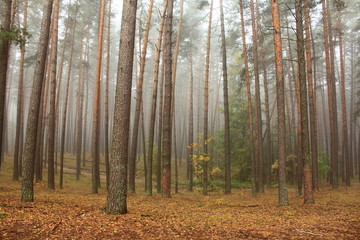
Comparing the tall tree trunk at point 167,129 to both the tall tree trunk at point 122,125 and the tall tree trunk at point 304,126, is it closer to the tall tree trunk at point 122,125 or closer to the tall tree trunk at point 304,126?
the tall tree trunk at point 122,125

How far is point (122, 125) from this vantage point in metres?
6.61

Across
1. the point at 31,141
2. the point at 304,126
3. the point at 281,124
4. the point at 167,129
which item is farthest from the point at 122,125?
the point at 304,126

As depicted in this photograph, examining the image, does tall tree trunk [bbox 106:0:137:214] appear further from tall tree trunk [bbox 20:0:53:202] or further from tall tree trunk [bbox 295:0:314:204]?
tall tree trunk [bbox 295:0:314:204]

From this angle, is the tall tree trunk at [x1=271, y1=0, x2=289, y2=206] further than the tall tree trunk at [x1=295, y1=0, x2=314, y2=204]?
No

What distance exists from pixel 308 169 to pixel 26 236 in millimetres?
9628

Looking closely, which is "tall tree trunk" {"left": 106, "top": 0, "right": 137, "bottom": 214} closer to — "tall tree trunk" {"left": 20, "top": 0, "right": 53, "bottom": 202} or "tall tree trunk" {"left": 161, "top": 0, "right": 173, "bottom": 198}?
"tall tree trunk" {"left": 20, "top": 0, "right": 53, "bottom": 202}

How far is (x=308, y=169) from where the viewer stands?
10078mm

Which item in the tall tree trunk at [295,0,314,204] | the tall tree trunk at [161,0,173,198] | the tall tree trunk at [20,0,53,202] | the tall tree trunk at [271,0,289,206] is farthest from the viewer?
the tall tree trunk at [161,0,173,198]

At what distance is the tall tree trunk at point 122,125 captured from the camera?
6.50 metres

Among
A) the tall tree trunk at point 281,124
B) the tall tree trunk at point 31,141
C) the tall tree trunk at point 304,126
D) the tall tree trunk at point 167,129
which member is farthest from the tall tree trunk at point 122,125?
the tall tree trunk at point 304,126

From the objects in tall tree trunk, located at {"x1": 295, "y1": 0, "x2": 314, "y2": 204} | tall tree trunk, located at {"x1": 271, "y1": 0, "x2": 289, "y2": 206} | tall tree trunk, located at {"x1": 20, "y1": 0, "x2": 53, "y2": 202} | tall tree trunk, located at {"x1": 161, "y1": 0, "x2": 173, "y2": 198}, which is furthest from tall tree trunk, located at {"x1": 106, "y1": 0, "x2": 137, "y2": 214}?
tall tree trunk, located at {"x1": 295, "y1": 0, "x2": 314, "y2": 204}

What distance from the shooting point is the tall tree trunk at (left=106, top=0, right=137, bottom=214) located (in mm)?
6504

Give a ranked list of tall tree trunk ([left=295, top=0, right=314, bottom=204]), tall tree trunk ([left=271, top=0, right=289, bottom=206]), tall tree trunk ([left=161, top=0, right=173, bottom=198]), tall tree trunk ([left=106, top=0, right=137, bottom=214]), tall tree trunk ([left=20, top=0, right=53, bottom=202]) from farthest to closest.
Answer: tall tree trunk ([left=161, top=0, right=173, bottom=198]) → tall tree trunk ([left=295, top=0, right=314, bottom=204]) → tall tree trunk ([left=271, top=0, right=289, bottom=206]) → tall tree trunk ([left=20, top=0, right=53, bottom=202]) → tall tree trunk ([left=106, top=0, right=137, bottom=214])

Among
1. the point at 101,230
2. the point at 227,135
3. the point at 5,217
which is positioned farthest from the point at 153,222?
the point at 227,135
